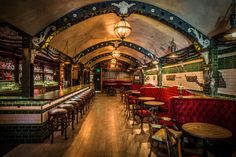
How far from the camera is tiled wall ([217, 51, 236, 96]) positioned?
4266 mm

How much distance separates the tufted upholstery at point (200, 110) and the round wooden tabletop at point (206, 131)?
1.08 metres

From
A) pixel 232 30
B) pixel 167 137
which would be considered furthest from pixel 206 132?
pixel 232 30

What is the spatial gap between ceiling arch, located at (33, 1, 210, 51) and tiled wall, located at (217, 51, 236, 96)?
77cm

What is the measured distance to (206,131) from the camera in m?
2.59

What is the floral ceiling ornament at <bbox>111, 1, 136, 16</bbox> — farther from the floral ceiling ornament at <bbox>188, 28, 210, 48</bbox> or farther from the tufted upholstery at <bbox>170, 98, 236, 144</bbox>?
the tufted upholstery at <bbox>170, 98, 236, 144</bbox>

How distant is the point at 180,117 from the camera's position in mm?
3980

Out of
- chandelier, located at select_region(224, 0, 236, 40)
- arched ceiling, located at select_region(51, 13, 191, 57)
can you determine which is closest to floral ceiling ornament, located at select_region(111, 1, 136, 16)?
arched ceiling, located at select_region(51, 13, 191, 57)

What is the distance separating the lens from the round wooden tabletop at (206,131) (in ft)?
7.83

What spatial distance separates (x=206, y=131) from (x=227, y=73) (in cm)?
271

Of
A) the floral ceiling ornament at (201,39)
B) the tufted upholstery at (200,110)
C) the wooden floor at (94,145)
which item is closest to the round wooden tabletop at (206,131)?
the tufted upholstery at (200,110)

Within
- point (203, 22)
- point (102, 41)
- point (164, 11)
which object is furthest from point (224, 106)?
point (102, 41)

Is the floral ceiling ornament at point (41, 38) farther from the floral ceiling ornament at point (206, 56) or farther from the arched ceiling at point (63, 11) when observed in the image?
the floral ceiling ornament at point (206, 56)

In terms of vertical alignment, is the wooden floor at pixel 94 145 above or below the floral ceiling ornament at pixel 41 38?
below

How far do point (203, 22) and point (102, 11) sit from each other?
10.3 ft
